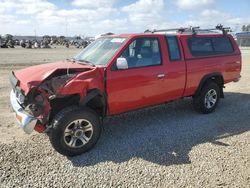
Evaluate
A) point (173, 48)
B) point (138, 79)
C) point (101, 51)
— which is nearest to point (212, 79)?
point (173, 48)

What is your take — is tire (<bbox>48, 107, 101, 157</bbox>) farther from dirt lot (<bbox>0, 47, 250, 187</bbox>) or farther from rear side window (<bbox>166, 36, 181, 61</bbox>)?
rear side window (<bbox>166, 36, 181, 61</bbox>)

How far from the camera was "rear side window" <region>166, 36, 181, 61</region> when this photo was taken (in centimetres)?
626

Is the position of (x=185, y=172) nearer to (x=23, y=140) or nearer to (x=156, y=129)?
(x=156, y=129)

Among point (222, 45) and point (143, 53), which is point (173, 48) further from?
point (222, 45)

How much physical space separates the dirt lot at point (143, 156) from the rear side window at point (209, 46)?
1.56 m

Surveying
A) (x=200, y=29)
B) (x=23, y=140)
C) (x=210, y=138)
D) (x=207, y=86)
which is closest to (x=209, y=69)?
(x=207, y=86)

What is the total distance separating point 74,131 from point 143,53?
210 cm

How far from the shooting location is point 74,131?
4.81m

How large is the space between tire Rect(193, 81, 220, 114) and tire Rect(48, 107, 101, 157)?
9.78 ft

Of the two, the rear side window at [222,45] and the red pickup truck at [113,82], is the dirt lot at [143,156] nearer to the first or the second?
the red pickup truck at [113,82]

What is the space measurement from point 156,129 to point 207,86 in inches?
76.5

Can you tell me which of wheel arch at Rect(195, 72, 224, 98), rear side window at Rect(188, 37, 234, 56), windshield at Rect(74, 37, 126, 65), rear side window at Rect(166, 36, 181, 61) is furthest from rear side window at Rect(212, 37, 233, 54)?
windshield at Rect(74, 37, 126, 65)

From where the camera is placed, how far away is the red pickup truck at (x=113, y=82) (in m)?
4.69

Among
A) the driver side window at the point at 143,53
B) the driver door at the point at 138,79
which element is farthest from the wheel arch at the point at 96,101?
the driver side window at the point at 143,53
